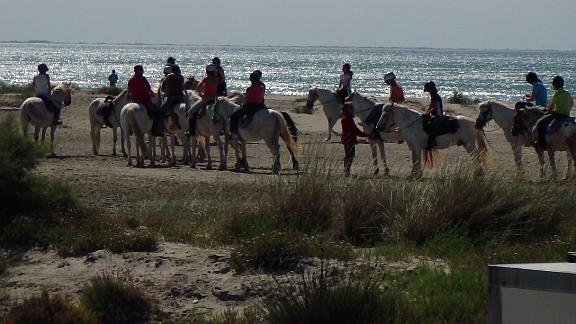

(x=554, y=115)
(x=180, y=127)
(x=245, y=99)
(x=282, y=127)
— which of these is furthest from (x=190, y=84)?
(x=554, y=115)

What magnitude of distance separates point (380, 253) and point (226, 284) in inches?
76.5

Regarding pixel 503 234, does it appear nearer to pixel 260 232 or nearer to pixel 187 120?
pixel 260 232

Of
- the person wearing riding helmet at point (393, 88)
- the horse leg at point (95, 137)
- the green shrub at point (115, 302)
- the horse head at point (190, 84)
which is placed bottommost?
the horse leg at point (95, 137)

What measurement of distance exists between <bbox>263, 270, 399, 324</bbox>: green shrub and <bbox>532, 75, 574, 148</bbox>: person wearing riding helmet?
1163cm

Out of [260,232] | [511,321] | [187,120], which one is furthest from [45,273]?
[187,120]

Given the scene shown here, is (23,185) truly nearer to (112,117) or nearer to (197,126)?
(197,126)

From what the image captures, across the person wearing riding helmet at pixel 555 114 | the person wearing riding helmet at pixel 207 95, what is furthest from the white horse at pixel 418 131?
the person wearing riding helmet at pixel 207 95

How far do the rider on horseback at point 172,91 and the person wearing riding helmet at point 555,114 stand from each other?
8.50 metres

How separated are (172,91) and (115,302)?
1440 centimetres

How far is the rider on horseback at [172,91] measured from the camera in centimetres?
2497

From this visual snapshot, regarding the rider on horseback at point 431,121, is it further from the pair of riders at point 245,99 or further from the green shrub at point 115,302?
the green shrub at point 115,302

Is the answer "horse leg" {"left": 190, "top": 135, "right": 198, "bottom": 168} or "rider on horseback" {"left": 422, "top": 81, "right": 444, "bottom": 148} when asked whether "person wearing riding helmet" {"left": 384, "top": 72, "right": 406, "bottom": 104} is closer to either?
"rider on horseback" {"left": 422, "top": 81, "right": 444, "bottom": 148}

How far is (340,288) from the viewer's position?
33.4 ft

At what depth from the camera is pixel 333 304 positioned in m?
10.1
